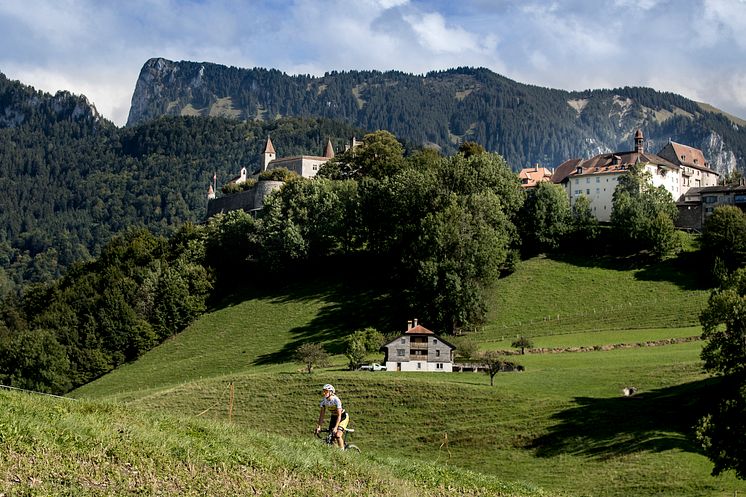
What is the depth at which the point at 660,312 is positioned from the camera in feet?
257

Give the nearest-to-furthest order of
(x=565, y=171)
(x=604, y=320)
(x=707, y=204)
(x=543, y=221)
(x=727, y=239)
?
(x=604, y=320), (x=727, y=239), (x=543, y=221), (x=707, y=204), (x=565, y=171)

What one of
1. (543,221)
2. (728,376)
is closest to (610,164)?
(543,221)

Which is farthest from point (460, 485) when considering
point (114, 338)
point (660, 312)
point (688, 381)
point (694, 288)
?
point (114, 338)

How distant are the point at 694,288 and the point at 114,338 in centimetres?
5954

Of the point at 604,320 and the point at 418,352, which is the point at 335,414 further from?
the point at 604,320

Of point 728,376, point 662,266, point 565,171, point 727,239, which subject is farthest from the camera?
point 565,171

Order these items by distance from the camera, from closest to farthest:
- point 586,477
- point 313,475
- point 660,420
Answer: point 313,475, point 586,477, point 660,420

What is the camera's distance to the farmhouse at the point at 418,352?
71.2 meters

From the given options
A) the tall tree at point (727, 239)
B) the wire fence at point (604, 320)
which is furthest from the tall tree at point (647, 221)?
the wire fence at point (604, 320)

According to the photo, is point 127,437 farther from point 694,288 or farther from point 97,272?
point 97,272

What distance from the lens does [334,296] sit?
92.9 m

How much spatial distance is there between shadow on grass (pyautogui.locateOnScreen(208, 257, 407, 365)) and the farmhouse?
22.3ft

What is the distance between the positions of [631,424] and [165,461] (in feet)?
118

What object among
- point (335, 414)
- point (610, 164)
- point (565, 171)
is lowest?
point (335, 414)
